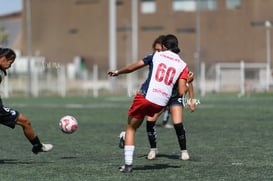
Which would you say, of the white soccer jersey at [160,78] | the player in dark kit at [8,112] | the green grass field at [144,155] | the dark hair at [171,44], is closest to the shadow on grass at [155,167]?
the green grass field at [144,155]

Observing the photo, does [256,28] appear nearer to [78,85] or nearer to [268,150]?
[78,85]

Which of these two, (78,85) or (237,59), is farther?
(237,59)

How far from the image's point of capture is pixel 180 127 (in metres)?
8.97

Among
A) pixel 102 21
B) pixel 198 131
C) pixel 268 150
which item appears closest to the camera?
pixel 268 150

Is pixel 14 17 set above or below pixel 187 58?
above

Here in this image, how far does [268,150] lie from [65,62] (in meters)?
65.4

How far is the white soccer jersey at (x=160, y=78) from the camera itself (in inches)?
312

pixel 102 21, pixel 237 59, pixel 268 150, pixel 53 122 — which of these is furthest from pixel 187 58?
pixel 268 150

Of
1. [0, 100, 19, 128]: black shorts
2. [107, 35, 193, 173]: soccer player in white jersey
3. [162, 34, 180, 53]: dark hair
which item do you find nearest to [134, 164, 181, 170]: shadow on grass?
[107, 35, 193, 173]: soccer player in white jersey

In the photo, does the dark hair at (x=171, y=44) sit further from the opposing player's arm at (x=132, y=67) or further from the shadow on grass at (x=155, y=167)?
the shadow on grass at (x=155, y=167)

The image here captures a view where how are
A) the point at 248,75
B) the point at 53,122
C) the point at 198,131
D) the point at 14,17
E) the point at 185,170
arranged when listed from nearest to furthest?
the point at 185,170
the point at 198,131
the point at 53,122
the point at 248,75
the point at 14,17

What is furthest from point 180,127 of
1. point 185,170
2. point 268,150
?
point 268,150

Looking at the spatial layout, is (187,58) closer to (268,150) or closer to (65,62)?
(65,62)

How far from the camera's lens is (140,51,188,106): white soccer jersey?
7.91 m
